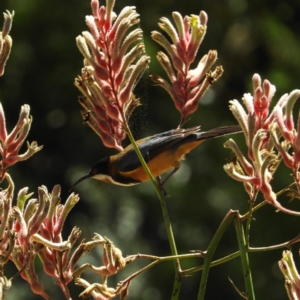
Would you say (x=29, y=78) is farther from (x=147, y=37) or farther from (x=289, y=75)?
(x=289, y=75)

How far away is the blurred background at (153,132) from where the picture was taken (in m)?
5.41

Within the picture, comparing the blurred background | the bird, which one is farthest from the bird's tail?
the blurred background

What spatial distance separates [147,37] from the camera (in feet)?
18.7

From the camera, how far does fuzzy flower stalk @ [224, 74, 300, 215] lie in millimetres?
1104

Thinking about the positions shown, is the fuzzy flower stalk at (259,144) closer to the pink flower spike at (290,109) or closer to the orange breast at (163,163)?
the pink flower spike at (290,109)

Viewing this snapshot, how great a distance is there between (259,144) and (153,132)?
4.28 m

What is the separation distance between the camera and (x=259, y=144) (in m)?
1.10

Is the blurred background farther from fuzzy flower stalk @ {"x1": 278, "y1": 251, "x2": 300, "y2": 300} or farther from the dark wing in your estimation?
fuzzy flower stalk @ {"x1": 278, "y1": 251, "x2": 300, "y2": 300}

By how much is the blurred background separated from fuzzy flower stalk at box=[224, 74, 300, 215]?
383 cm

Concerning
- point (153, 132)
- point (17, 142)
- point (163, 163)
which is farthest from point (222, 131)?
point (153, 132)

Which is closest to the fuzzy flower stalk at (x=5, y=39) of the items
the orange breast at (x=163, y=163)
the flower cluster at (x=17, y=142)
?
the flower cluster at (x=17, y=142)

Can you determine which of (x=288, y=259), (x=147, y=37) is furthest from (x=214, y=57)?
(x=147, y=37)

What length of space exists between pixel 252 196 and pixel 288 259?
0.12 m

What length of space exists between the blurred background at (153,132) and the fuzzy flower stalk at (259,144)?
12.6 feet
